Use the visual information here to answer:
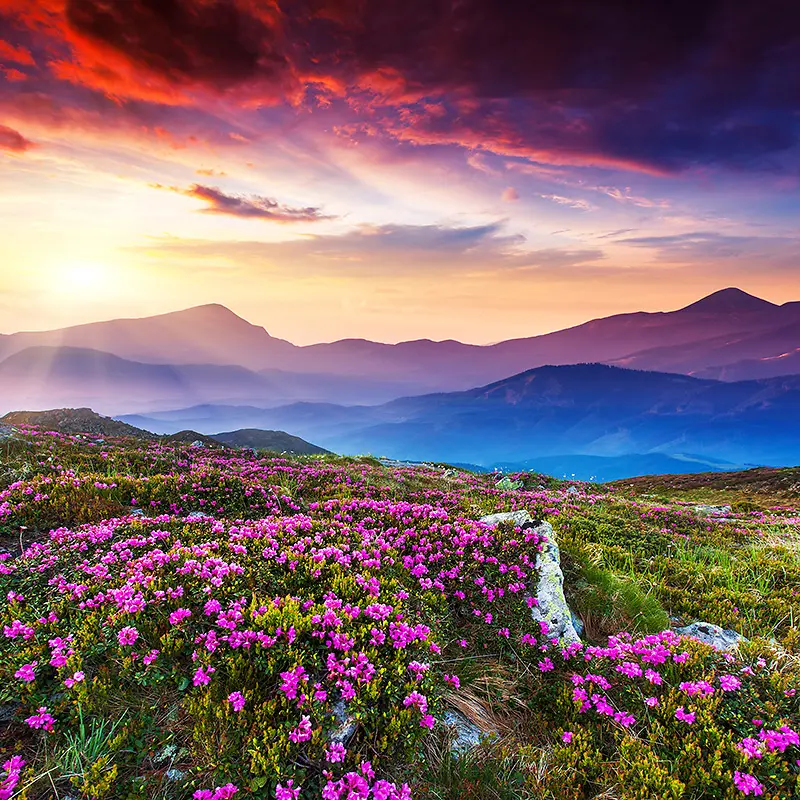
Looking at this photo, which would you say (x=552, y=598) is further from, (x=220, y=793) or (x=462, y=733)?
(x=220, y=793)

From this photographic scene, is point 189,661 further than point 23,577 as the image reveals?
No

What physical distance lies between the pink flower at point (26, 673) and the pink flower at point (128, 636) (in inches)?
28.3

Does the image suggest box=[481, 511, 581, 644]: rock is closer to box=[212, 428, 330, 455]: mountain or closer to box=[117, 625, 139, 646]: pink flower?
box=[117, 625, 139, 646]: pink flower

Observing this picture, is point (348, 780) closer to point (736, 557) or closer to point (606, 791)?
point (606, 791)

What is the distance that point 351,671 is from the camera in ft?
14.3

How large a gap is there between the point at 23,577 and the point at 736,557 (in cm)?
1511

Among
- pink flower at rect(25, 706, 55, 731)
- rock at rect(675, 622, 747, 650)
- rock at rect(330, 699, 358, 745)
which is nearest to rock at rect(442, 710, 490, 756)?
rock at rect(330, 699, 358, 745)

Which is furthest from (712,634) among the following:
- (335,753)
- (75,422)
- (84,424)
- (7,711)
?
(75,422)

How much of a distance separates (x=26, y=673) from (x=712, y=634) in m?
9.10

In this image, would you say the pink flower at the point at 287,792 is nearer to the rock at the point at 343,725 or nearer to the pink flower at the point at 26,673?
the rock at the point at 343,725

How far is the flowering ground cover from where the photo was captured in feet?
12.6

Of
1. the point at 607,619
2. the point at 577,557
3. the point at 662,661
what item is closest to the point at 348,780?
the point at 662,661

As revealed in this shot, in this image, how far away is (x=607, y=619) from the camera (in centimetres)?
716

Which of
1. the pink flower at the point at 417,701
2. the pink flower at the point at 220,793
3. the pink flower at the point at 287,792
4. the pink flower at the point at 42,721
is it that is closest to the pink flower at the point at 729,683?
the pink flower at the point at 417,701
